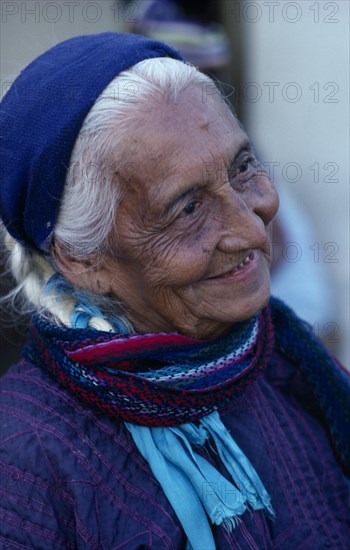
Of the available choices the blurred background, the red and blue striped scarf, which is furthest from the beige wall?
the red and blue striped scarf

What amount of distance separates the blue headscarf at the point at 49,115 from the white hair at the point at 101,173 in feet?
0.07

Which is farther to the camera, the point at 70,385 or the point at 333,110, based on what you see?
the point at 333,110

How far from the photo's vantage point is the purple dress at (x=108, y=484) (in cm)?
161

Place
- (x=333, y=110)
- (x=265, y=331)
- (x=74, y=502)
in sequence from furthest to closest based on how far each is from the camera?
(x=333, y=110) < (x=265, y=331) < (x=74, y=502)

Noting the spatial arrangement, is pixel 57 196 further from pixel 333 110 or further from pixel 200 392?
pixel 333 110

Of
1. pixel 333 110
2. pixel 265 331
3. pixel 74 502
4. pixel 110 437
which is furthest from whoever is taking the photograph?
pixel 333 110

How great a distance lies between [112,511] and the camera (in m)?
1.64

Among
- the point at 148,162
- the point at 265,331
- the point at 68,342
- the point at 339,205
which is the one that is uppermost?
the point at 148,162

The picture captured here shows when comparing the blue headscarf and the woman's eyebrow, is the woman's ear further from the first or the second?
the woman's eyebrow

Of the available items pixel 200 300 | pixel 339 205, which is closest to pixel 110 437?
pixel 200 300

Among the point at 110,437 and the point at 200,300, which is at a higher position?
the point at 200,300

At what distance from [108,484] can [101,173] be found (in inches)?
27.0

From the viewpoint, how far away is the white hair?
5.44 ft

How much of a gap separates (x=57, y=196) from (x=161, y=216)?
0.25 m
